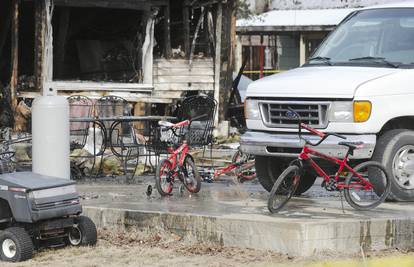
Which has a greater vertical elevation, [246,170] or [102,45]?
[102,45]

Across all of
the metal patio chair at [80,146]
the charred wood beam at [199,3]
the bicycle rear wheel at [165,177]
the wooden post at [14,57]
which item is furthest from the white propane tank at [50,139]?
the charred wood beam at [199,3]

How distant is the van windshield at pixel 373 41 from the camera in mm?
10789

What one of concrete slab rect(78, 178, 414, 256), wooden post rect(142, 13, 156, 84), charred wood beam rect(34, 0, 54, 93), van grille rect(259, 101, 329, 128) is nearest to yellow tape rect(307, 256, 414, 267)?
concrete slab rect(78, 178, 414, 256)

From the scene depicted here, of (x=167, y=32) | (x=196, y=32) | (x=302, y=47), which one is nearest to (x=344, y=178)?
(x=167, y=32)

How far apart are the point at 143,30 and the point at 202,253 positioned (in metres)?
13.3

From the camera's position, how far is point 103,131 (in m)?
13.4

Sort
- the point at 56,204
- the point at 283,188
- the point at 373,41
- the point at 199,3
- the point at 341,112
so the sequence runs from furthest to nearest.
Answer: the point at 199,3, the point at 373,41, the point at 341,112, the point at 283,188, the point at 56,204

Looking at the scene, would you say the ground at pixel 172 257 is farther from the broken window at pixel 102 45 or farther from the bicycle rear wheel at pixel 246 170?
the broken window at pixel 102 45

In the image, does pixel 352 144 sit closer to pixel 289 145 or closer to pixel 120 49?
pixel 289 145

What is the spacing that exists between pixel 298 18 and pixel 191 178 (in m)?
22.2

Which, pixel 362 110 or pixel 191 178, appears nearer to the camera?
pixel 362 110

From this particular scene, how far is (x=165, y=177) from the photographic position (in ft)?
37.1

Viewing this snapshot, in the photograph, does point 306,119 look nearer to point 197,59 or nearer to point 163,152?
point 163,152

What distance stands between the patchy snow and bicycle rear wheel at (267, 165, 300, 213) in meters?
21.5
